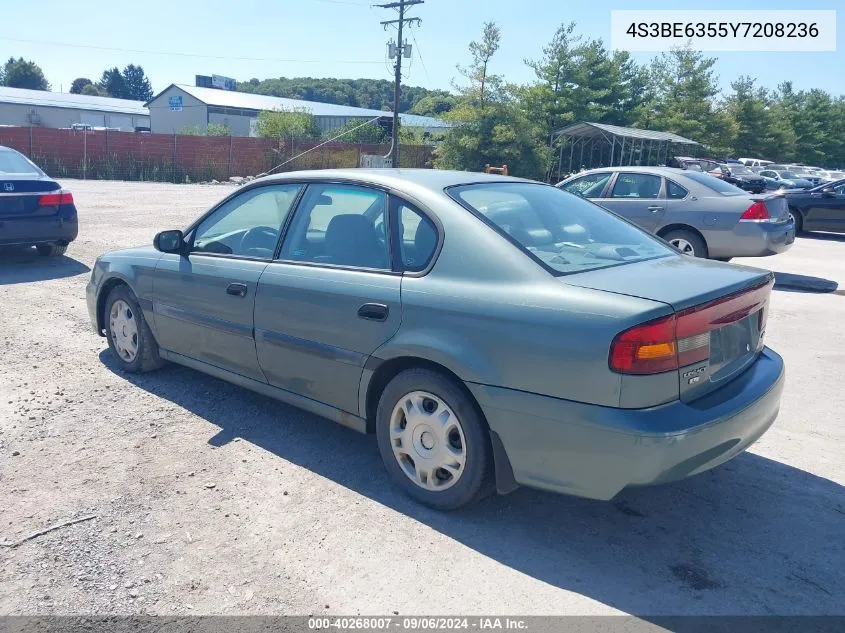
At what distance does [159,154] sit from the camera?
109ft

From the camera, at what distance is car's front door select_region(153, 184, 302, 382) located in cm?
423

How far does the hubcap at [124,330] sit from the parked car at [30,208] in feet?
14.9

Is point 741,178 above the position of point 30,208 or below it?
above

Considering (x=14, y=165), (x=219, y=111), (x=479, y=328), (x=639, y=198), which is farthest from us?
(x=219, y=111)

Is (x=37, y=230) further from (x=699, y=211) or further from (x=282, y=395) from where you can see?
(x=699, y=211)

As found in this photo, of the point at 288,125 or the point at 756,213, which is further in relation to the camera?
the point at 288,125

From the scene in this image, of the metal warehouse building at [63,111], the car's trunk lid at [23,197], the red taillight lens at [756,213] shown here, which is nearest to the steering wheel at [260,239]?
the car's trunk lid at [23,197]

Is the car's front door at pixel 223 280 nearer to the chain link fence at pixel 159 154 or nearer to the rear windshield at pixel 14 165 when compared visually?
the rear windshield at pixel 14 165

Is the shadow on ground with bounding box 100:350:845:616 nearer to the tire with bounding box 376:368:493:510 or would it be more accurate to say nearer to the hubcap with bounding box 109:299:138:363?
the tire with bounding box 376:368:493:510

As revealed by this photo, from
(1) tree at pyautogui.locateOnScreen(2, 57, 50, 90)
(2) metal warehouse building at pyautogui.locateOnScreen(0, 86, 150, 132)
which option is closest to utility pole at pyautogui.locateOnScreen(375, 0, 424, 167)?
(2) metal warehouse building at pyautogui.locateOnScreen(0, 86, 150, 132)

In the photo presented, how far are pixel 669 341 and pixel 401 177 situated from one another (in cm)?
177

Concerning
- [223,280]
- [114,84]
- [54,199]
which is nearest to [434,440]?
[223,280]

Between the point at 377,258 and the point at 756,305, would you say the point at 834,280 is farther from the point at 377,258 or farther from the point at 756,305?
the point at 377,258

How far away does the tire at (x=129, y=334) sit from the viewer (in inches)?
201
